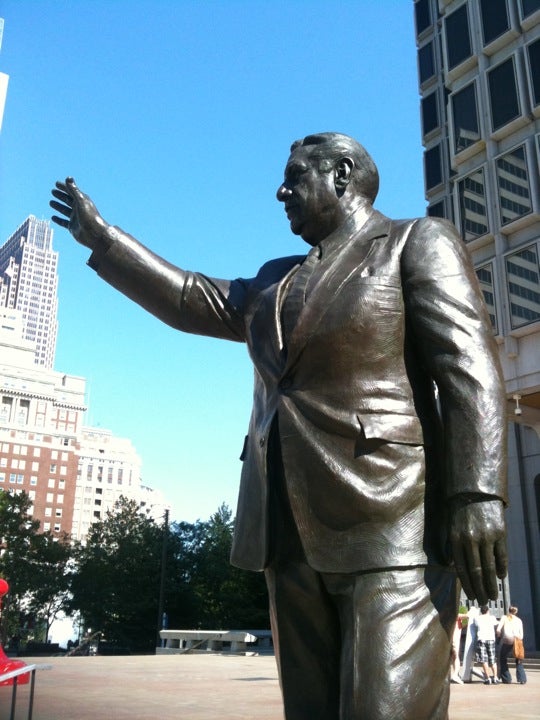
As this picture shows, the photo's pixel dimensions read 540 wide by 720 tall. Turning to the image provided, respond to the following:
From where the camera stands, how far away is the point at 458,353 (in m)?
2.50

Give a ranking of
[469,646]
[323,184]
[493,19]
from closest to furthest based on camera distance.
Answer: [323,184] → [469,646] → [493,19]

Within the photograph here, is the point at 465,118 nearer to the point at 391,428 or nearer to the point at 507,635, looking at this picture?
the point at 507,635

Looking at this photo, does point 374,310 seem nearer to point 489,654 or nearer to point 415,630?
point 415,630

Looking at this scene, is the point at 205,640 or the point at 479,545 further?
the point at 205,640

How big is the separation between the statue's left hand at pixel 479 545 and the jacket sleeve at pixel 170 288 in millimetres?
1236

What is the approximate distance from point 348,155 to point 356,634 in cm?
172

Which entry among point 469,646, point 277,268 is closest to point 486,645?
point 469,646

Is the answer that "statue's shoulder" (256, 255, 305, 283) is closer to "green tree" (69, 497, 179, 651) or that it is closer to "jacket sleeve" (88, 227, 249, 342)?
"jacket sleeve" (88, 227, 249, 342)

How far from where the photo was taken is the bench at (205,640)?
79.3ft

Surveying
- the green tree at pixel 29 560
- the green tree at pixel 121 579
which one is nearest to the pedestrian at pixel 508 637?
the green tree at pixel 121 579

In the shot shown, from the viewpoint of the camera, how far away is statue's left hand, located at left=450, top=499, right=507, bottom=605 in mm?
2258

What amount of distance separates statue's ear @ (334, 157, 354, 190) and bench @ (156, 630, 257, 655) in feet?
74.6

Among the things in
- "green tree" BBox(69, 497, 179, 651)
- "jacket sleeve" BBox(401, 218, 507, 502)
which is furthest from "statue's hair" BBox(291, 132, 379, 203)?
"green tree" BBox(69, 497, 179, 651)

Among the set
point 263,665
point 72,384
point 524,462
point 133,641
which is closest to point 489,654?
point 263,665
